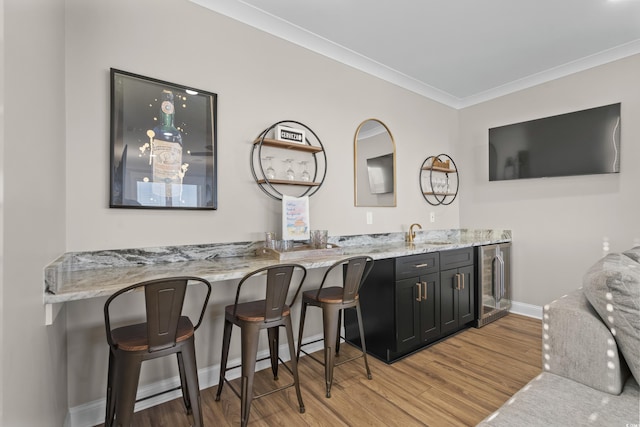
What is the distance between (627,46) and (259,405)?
4.35m

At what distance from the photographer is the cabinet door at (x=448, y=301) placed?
2877mm

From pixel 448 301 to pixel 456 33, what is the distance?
2399mm

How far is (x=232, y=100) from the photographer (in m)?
2.32

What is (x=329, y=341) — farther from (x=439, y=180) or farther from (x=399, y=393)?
(x=439, y=180)

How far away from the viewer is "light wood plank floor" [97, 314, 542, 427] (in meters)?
1.83

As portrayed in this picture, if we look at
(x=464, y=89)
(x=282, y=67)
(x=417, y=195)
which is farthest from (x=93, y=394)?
(x=464, y=89)

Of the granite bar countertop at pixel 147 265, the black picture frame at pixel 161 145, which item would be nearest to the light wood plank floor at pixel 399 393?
the granite bar countertop at pixel 147 265

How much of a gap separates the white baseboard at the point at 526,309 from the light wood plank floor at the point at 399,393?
2.63 feet

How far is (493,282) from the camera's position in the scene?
3.43m

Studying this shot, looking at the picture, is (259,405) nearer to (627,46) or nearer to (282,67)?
(282,67)

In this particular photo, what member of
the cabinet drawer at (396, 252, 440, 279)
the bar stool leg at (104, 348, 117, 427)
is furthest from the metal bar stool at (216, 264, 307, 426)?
the cabinet drawer at (396, 252, 440, 279)

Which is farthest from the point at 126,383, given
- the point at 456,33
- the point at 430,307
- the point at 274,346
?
the point at 456,33

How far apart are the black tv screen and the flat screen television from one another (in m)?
1.42

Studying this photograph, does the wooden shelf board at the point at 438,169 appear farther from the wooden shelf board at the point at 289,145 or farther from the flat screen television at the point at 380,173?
the wooden shelf board at the point at 289,145
